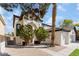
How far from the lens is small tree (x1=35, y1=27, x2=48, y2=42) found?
264 cm

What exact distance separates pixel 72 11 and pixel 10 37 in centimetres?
77

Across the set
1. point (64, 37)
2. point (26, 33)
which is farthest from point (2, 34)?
point (64, 37)

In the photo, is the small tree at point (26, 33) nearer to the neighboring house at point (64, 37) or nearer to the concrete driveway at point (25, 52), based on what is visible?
the concrete driveway at point (25, 52)

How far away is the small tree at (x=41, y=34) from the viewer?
2.64 metres

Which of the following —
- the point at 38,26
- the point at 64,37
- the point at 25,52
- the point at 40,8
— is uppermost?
the point at 40,8

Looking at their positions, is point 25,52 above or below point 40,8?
below

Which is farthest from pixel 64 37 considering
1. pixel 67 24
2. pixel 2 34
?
pixel 2 34

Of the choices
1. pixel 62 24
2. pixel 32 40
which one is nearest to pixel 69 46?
pixel 62 24

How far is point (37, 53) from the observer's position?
2631mm

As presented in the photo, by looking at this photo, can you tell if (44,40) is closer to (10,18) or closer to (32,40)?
(32,40)

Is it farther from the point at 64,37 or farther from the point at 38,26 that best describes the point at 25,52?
the point at 64,37

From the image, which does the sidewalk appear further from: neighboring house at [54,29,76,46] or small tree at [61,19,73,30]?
small tree at [61,19,73,30]

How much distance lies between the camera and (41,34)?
104 inches

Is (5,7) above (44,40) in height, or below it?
above
